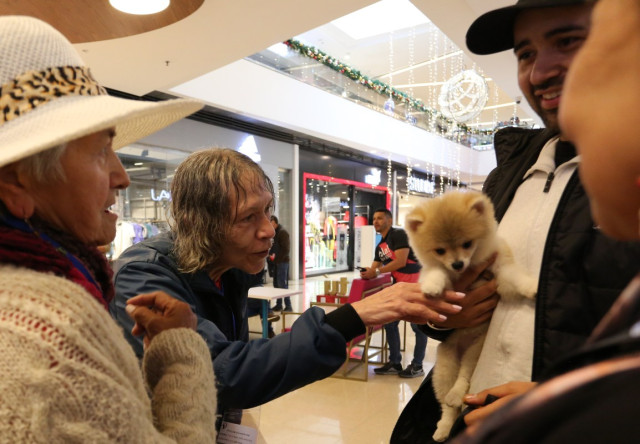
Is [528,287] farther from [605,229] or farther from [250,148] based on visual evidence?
[250,148]

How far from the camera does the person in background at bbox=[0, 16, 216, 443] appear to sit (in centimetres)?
65

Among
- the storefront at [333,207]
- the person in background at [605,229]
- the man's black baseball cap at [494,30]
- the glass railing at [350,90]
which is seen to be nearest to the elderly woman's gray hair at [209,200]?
the man's black baseball cap at [494,30]

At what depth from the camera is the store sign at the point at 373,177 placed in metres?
16.0

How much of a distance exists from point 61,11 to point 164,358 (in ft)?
13.8

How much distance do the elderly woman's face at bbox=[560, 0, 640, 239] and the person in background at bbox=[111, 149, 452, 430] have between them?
977 mm

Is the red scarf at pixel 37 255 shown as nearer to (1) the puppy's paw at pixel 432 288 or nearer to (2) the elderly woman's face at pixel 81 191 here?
(2) the elderly woman's face at pixel 81 191

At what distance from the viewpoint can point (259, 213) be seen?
174cm

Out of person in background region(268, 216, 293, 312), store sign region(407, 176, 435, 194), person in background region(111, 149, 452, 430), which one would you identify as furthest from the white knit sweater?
store sign region(407, 176, 435, 194)

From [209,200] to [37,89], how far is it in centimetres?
90

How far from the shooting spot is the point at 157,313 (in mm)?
→ 1170

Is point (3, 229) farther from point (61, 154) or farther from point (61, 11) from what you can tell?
point (61, 11)

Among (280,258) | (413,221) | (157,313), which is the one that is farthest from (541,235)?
(280,258)

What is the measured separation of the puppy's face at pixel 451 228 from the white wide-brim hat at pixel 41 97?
4.05ft

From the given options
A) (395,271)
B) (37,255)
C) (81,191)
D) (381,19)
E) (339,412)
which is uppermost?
(381,19)
